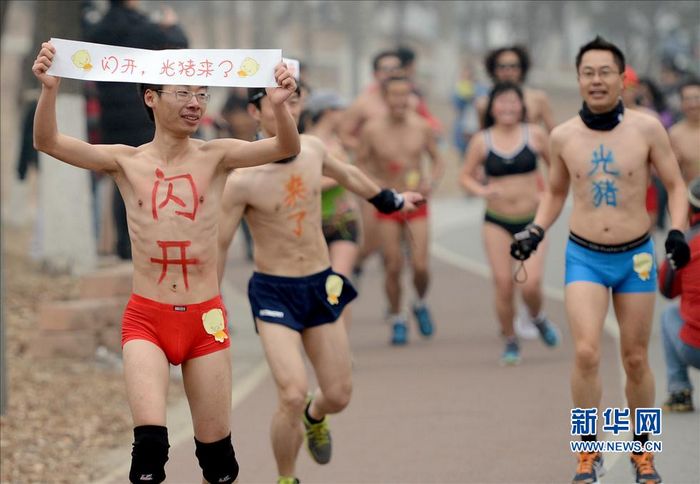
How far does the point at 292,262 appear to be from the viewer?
866 centimetres

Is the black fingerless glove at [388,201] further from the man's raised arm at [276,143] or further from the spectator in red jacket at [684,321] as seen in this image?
the spectator in red jacket at [684,321]

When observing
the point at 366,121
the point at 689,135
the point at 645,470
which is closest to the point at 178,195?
the point at 645,470

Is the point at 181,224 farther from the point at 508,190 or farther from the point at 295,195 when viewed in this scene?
the point at 508,190

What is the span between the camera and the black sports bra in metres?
13.0

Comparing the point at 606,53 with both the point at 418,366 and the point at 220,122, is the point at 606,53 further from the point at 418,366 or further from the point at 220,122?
the point at 220,122

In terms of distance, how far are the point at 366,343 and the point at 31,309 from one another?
3036mm

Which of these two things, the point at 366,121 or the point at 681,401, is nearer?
the point at 681,401

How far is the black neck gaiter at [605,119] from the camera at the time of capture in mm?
8492

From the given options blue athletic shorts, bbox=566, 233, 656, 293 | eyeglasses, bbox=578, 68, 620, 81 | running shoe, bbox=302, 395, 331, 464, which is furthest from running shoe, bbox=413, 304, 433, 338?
eyeglasses, bbox=578, 68, 620, 81

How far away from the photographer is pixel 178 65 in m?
7.18

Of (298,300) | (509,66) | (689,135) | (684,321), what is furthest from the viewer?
(509,66)

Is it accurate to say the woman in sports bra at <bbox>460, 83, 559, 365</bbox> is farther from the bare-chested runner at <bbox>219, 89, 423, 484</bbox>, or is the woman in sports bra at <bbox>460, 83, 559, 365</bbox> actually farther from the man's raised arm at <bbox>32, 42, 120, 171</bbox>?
the man's raised arm at <bbox>32, 42, 120, 171</bbox>

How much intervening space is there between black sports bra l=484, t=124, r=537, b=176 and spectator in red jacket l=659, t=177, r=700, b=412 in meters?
2.88

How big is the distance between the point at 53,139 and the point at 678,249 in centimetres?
319
